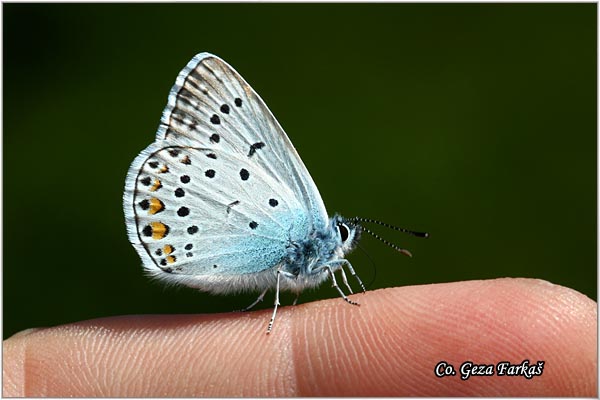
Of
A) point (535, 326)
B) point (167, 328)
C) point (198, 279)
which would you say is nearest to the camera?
point (535, 326)

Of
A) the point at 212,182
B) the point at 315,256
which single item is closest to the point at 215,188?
the point at 212,182

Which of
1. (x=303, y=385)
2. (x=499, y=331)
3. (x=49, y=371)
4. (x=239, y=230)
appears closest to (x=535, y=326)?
(x=499, y=331)

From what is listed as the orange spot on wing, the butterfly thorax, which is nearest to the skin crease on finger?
the butterfly thorax

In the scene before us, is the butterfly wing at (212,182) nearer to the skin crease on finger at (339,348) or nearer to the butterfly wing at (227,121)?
the butterfly wing at (227,121)

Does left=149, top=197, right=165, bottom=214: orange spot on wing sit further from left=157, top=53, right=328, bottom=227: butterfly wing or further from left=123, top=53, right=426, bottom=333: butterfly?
left=157, top=53, right=328, bottom=227: butterfly wing

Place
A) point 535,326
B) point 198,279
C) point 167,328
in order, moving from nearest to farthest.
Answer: point 535,326, point 198,279, point 167,328

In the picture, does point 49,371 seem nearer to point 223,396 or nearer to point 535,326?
point 223,396

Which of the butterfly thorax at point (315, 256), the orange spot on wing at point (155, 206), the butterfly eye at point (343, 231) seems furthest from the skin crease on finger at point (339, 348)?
the orange spot on wing at point (155, 206)
